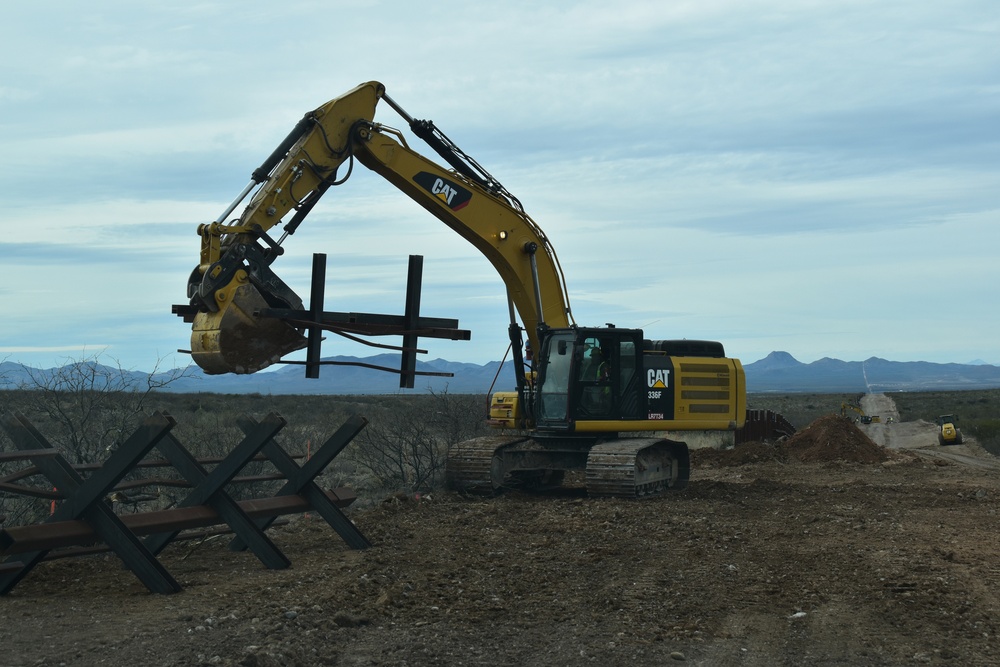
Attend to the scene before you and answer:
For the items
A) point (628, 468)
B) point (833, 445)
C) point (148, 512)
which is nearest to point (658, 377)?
point (628, 468)

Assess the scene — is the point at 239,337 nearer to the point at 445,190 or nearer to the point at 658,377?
the point at 445,190

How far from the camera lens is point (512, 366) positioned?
17.8 m

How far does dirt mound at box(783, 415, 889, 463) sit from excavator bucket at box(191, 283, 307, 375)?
17.1 m

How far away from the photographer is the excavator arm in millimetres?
11148

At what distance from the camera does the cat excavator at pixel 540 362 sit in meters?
13.7

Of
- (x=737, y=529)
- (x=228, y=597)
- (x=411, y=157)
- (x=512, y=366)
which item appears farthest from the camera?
(x=512, y=366)

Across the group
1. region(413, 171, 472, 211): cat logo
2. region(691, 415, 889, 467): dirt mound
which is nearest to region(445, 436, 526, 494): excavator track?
region(413, 171, 472, 211): cat logo

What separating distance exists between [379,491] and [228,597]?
33.5 feet

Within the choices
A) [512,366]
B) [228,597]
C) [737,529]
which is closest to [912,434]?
[512,366]

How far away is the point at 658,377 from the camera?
1762 cm

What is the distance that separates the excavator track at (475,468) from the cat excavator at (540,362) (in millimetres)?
20

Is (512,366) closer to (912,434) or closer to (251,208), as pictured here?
(251,208)

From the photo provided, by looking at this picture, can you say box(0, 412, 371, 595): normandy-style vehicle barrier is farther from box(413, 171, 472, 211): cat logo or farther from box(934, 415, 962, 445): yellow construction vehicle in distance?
box(934, 415, 962, 445): yellow construction vehicle in distance

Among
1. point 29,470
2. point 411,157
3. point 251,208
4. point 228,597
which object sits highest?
point 411,157
